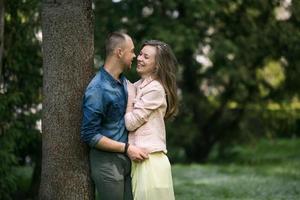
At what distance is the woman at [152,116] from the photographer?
16.9 feet

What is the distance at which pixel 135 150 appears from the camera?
16.8 feet

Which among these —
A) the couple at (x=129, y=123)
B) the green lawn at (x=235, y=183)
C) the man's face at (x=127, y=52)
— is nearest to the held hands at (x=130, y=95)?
the couple at (x=129, y=123)

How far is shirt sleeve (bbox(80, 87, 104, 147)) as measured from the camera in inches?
197

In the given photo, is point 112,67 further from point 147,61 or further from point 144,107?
point 144,107

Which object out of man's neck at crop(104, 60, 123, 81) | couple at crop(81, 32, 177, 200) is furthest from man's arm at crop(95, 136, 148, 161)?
man's neck at crop(104, 60, 123, 81)

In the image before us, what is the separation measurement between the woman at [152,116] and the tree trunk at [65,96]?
1.68 ft

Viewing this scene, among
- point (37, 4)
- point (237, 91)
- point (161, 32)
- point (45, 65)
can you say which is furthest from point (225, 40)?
point (45, 65)

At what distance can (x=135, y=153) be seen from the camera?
5102mm

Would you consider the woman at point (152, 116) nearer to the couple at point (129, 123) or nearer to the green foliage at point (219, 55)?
the couple at point (129, 123)

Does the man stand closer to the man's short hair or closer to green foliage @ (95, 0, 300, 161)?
the man's short hair

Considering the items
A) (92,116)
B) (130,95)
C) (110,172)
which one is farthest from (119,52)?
(110,172)

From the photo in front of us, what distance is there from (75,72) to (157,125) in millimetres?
853

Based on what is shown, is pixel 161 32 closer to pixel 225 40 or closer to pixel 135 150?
pixel 225 40

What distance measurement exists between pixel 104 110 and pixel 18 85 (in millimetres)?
4859
